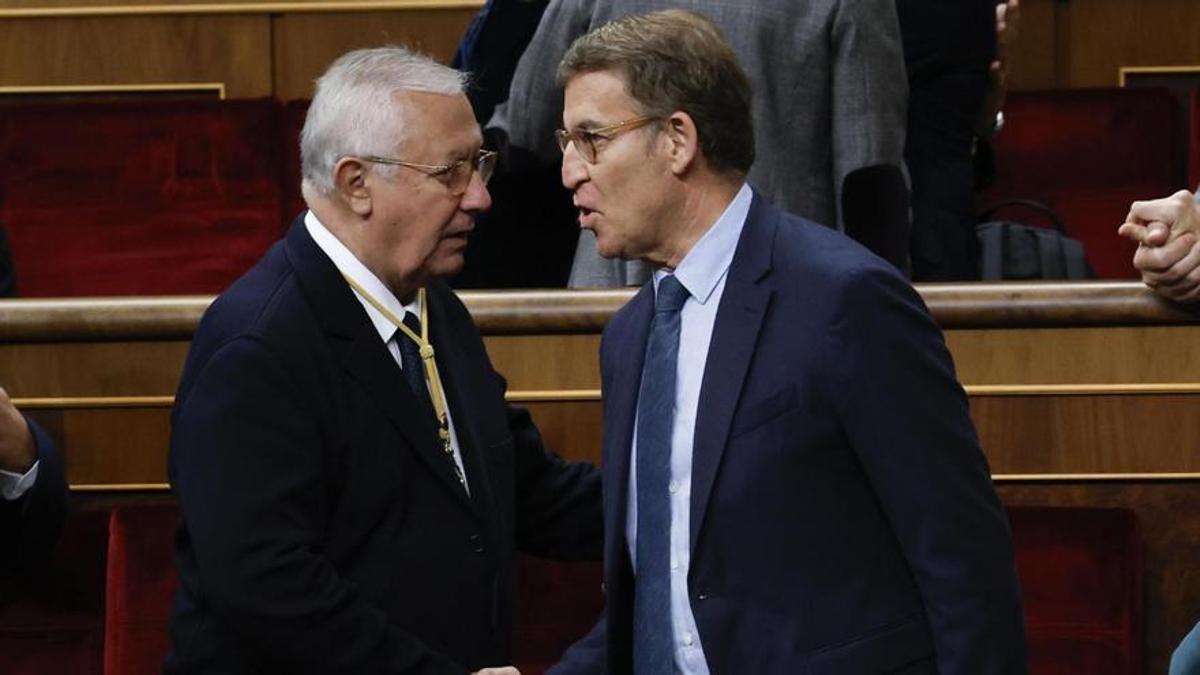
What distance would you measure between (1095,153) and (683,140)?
1.44 m

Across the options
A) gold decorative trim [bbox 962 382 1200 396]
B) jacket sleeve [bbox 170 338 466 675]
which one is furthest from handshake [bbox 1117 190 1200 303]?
jacket sleeve [bbox 170 338 466 675]

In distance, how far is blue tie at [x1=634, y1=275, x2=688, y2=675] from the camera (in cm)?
114

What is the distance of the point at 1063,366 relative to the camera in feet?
5.00

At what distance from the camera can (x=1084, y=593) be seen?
1.51m

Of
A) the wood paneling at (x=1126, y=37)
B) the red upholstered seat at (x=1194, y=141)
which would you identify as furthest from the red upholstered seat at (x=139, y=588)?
the wood paneling at (x=1126, y=37)

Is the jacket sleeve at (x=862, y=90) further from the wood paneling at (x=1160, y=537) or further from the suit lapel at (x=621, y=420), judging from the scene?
the suit lapel at (x=621, y=420)

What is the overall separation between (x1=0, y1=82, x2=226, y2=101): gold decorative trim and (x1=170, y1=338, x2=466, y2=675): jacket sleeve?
1590mm

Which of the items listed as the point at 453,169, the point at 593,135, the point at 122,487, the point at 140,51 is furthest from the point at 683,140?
the point at 140,51

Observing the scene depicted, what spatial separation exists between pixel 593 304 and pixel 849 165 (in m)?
0.34

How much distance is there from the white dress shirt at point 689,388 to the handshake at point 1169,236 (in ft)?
1.23

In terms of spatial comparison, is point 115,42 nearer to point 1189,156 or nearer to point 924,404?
point 1189,156

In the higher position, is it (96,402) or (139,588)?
A: (96,402)

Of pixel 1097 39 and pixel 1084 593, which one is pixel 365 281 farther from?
pixel 1097 39

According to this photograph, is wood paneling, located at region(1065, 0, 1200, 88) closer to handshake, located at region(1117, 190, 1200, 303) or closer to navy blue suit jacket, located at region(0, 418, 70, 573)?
handshake, located at region(1117, 190, 1200, 303)
